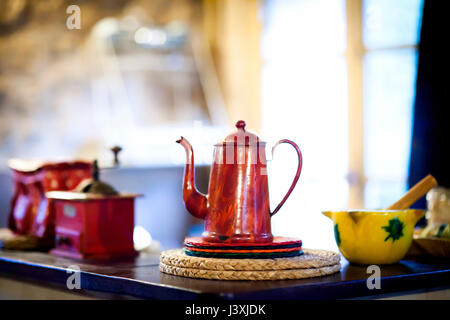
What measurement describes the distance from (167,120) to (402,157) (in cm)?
156

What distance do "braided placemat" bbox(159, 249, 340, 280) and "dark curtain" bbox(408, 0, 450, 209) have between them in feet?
7.67

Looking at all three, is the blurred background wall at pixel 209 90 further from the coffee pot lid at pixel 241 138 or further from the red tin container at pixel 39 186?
the coffee pot lid at pixel 241 138

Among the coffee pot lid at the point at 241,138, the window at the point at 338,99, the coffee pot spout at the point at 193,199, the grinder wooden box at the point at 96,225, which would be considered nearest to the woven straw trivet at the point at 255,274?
the coffee pot spout at the point at 193,199

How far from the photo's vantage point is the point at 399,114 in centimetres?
394

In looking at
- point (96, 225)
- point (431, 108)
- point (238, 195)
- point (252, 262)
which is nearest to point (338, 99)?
point (431, 108)

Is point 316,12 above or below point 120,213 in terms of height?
above

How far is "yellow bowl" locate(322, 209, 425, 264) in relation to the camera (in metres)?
1.37

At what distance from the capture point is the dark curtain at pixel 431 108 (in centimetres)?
343

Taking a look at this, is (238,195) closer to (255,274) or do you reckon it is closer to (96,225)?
(255,274)

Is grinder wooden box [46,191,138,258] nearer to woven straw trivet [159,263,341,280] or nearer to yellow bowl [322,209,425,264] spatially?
woven straw trivet [159,263,341,280]

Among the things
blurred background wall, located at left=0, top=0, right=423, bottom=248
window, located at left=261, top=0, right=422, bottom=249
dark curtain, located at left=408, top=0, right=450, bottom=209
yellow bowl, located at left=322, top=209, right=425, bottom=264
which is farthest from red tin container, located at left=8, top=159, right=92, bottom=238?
window, located at left=261, top=0, right=422, bottom=249

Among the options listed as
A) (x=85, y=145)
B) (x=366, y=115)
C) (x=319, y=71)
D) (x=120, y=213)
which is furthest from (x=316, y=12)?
(x=120, y=213)
